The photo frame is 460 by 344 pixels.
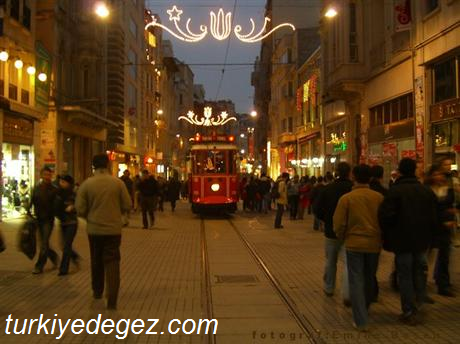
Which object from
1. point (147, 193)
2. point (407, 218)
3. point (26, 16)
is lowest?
point (407, 218)

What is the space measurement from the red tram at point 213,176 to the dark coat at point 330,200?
16.5 m

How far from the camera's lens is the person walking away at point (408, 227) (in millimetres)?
6891

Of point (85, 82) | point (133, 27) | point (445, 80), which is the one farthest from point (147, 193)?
point (133, 27)

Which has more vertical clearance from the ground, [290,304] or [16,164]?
[16,164]

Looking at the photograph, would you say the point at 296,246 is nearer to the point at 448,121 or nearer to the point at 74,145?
the point at 448,121

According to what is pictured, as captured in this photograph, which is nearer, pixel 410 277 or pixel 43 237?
pixel 410 277

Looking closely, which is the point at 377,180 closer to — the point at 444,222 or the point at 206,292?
the point at 444,222

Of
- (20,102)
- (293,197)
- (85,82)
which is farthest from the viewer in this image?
(85,82)

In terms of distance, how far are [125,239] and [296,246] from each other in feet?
15.7

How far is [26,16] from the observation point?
77.9 ft

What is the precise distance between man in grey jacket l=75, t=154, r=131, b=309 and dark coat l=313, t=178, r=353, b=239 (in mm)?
2674

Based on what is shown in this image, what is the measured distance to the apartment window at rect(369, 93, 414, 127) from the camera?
22.1 m

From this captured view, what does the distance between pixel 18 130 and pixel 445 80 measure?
50.1 ft

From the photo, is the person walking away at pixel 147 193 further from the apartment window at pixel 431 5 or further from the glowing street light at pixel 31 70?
the apartment window at pixel 431 5
